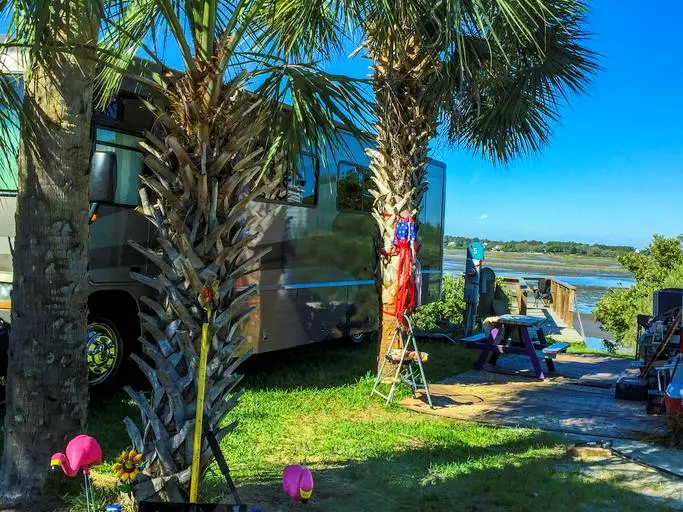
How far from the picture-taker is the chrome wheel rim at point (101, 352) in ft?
21.5

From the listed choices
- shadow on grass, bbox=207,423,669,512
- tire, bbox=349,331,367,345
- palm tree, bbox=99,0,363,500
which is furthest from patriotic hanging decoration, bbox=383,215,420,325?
palm tree, bbox=99,0,363,500

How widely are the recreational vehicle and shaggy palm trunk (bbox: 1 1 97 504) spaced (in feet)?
3.02

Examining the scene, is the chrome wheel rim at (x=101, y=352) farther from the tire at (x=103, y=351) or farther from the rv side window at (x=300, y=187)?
the rv side window at (x=300, y=187)

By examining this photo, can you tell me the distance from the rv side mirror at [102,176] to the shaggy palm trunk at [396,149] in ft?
10.3

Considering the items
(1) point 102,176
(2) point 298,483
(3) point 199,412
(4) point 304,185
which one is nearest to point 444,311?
A: (4) point 304,185

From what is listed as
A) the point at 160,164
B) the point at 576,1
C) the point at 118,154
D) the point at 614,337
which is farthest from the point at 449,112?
the point at 614,337

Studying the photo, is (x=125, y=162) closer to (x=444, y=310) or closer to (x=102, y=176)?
(x=102, y=176)

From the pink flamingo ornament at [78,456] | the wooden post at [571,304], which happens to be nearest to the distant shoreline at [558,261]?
the wooden post at [571,304]

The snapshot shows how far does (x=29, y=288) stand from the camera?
379cm

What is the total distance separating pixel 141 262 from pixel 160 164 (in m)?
3.51

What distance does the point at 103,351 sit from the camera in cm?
674

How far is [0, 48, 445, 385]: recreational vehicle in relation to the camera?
A: 6324mm

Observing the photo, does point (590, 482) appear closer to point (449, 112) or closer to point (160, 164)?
point (160, 164)

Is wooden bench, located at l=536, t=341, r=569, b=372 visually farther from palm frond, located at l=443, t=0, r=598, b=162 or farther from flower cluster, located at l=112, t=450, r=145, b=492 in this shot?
flower cluster, located at l=112, t=450, r=145, b=492
